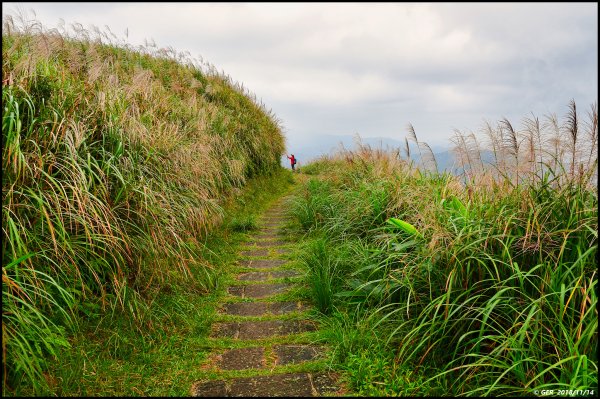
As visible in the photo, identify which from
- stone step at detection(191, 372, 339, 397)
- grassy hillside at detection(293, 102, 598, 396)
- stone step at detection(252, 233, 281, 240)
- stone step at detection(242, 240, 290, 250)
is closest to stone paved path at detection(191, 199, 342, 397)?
stone step at detection(191, 372, 339, 397)

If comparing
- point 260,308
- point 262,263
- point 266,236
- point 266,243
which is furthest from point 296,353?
point 266,236

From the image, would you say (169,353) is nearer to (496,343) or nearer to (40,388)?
(40,388)

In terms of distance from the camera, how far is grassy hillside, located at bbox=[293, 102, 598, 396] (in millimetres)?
2367

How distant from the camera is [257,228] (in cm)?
693

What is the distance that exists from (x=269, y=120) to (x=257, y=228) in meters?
7.00

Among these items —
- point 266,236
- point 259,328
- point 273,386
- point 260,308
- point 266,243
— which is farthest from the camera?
point 266,236

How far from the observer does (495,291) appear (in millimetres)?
2758

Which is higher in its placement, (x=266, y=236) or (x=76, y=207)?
(x=76, y=207)

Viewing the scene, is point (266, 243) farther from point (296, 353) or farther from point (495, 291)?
point (495, 291)

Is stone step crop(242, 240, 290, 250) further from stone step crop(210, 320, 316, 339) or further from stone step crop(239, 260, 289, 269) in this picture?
stone step crop(210, 320, 316, 339)

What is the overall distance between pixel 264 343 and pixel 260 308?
687 millimetres

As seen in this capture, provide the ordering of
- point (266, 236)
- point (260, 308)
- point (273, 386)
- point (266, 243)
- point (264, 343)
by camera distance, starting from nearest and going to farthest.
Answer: point (273, 386) < point (264, 343) < point (260, 308) < point (266, 243) < point (266, 236)

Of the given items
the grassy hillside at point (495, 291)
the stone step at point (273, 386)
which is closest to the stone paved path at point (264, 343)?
the stone step at point (273, 386)

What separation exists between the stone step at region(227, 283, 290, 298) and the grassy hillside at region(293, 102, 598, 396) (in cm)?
70
